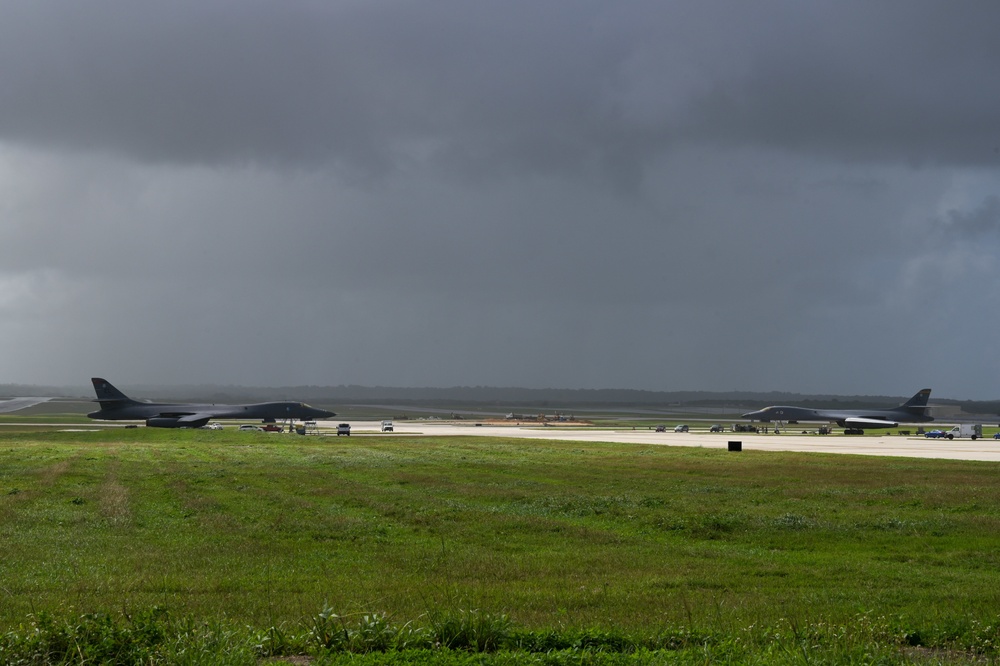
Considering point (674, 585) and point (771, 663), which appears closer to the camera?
point (771, 663)

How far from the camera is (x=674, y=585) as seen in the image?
49.9ft

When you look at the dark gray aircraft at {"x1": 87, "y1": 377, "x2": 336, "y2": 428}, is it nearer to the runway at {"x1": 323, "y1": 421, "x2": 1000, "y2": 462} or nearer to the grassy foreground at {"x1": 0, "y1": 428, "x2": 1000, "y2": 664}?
the runway at {"x1": 323, "y1": 421, "x2": 1000, "y2": 462}

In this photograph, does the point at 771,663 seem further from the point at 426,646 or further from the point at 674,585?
the point at 674,585

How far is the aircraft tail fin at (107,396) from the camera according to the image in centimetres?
11825

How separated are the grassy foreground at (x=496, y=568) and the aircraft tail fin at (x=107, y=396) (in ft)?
272

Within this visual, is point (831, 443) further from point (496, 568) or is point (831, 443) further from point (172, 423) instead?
point (172, 423)

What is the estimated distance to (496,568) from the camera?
16.8m

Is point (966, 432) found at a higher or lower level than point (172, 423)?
higher

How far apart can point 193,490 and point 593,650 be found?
2657 centimetres

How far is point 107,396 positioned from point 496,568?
389 feet

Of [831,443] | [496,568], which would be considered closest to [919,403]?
[831,443]

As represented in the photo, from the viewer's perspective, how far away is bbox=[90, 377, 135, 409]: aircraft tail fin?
118m

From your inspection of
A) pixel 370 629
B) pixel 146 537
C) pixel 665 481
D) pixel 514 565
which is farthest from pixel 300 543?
pixel 665 481

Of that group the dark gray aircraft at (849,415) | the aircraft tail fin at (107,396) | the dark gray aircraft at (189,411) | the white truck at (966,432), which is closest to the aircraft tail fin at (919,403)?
the dark gray aircraft at (849,415)
